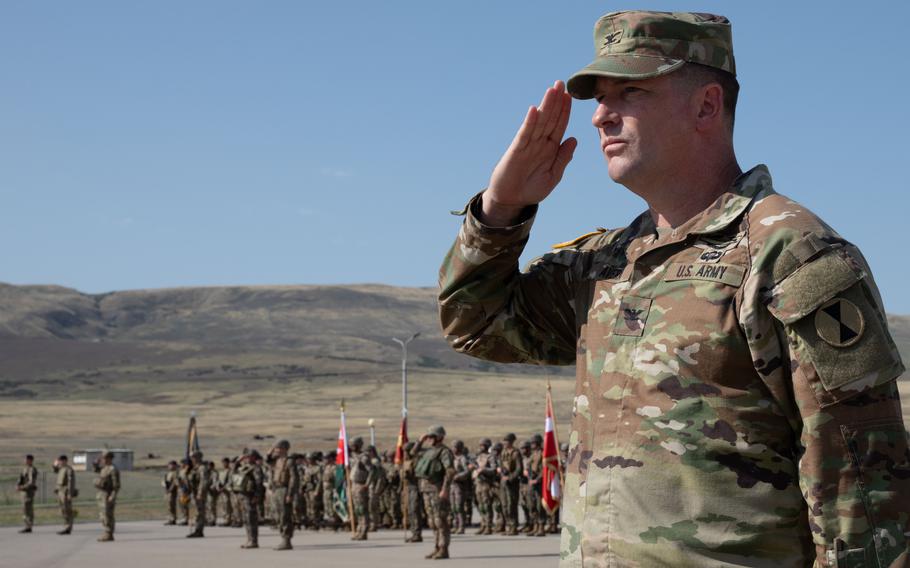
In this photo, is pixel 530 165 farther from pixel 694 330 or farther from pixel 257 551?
pixel 257 551

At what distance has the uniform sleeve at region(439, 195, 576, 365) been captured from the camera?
3174 mm

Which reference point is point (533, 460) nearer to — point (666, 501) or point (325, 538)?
point (325, 538)

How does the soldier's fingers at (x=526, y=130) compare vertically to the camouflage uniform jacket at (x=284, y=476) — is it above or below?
above

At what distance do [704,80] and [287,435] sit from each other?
68916 millimetres

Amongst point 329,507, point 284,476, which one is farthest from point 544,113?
point 329,507

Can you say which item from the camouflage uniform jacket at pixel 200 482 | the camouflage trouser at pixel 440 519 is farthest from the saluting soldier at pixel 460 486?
the camouflage uniform jacket at pixel 200 482

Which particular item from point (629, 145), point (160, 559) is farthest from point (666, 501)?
point (160, 559)

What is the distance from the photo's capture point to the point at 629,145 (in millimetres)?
2924

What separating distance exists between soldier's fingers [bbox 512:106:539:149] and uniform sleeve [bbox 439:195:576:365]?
0.18m

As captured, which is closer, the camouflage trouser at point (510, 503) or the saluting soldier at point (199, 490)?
the camouflage trouser at point (510, 503)

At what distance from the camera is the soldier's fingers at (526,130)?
10.2 ft

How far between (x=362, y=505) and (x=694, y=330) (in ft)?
68.8

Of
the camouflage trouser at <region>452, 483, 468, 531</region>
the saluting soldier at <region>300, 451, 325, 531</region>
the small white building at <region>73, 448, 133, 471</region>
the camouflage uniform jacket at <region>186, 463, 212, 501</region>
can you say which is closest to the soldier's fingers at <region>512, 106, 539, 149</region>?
the camouflage trouser at <region>452, 483, 468, 531</region>

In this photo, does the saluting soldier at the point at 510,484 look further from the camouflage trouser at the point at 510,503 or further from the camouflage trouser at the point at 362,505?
the camouflage trouser at the point at 362,505
